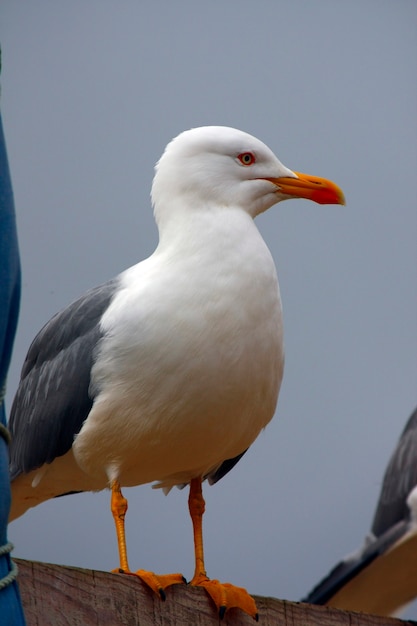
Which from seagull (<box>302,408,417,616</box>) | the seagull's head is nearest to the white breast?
the seagull's head

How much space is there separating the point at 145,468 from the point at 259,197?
690 millimetres

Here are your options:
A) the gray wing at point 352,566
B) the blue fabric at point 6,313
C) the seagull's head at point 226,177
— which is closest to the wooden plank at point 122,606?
the blue fabric at point 6,313

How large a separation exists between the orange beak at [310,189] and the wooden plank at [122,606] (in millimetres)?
959

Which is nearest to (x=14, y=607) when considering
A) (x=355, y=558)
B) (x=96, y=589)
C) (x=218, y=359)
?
(x=96, y=589)

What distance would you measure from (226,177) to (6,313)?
1.56 m

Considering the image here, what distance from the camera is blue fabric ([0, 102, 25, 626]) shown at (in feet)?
4.29

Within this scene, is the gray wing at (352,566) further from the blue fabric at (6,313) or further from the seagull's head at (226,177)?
the blue fabric at (6,313)

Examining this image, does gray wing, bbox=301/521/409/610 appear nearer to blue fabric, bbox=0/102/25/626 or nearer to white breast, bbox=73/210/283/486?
white breast, bbox=73/210/283/486

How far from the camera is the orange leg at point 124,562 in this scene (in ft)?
7.48

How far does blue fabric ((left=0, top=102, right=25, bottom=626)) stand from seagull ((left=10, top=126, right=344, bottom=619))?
39.9 inches

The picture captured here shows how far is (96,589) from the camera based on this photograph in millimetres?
2102

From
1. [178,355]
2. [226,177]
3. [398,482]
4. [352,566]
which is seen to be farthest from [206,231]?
[398,482]

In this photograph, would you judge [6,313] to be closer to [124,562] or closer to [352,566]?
[124,562]

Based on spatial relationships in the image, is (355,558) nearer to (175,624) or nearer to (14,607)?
(175,624)
